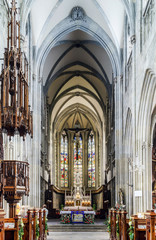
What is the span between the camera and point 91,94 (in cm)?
3459

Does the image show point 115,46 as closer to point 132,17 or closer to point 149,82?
point 132,17

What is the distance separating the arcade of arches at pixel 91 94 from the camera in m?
16.8

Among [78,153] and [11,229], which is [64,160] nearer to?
[78,153]

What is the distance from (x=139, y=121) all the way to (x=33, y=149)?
8094mm

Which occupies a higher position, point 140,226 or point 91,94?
point 91,94

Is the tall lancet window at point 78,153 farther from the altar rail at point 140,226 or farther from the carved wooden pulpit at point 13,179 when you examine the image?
the carved wooden pulpit at point 13,179

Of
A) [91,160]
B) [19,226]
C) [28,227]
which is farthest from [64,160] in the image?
[19,226]

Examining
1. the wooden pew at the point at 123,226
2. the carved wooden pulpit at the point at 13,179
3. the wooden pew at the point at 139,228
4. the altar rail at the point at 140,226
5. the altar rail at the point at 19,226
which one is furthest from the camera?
the wooden pew at the point at 123,226

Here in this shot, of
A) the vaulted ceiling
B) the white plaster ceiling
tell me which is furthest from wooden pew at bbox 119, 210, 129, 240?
the white plaster ceiling

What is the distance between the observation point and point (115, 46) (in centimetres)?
2408

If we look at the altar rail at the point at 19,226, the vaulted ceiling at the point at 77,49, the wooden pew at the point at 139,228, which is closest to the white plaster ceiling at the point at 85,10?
the vaulted ceiling at the point at 77,49

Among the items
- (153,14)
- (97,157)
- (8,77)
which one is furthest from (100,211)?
(8,77)

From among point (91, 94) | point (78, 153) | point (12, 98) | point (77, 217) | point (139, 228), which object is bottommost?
point (77, 217)

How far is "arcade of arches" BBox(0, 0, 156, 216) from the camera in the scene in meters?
16.8
